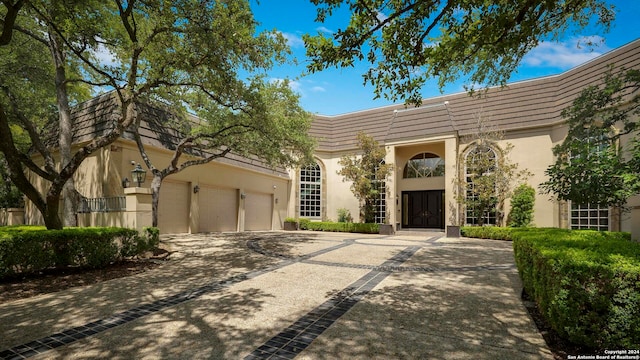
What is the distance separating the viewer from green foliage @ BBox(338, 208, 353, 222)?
842 inches

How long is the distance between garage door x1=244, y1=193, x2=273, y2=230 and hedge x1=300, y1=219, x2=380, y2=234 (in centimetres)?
254

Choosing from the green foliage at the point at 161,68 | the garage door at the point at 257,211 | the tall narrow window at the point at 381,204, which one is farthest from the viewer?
the tall narrow window at the point at 381,204

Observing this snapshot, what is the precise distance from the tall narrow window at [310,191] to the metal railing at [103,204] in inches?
549

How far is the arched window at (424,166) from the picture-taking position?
66.2ft

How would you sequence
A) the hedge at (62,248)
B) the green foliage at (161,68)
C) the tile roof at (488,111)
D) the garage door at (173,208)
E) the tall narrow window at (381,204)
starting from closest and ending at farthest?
1. the hedge at (62,248)
2. the green foliage at (161,68)
3. the garage door at (173,208)
4. the tile roof at (488,111)
5. the tall narrow window at (381,204)

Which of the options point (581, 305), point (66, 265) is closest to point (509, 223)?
point (581, 305)

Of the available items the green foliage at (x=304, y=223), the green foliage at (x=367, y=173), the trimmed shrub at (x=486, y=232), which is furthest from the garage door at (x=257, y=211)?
the trimmed shrub at (x=486, y=232)

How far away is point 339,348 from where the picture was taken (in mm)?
3305

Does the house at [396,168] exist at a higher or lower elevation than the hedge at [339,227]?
higher

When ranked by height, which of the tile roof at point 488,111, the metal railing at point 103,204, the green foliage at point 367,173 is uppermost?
the tile roof at point 488,111

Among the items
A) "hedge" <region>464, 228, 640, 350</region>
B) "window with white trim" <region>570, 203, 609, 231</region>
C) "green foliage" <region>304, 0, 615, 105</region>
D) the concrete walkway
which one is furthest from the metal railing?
"window with white trim" <region>570, 203, 609, 231</region>

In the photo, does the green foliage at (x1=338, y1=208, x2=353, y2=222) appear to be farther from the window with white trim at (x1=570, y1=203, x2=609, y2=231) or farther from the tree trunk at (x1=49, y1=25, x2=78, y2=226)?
the tree trunk at (x1=49, y1=25, x2=78, y2=226)

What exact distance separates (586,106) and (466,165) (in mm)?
9510

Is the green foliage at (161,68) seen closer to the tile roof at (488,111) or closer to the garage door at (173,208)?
the garage door at (173,208)
